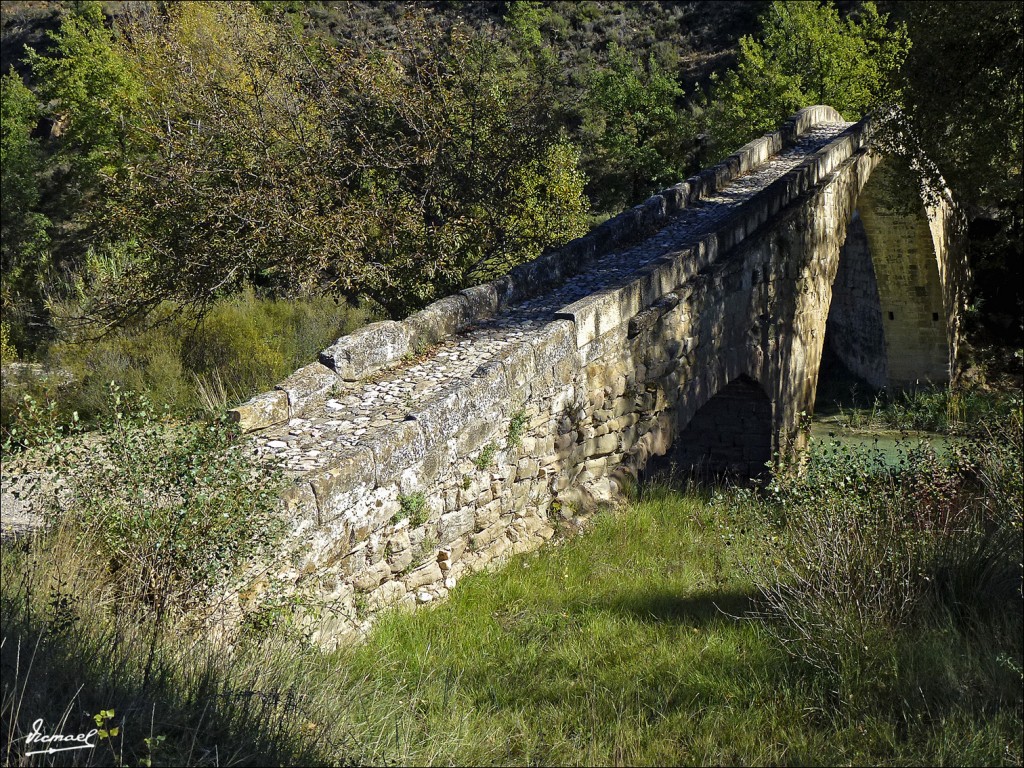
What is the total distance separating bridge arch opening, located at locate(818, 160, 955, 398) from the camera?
15.0m

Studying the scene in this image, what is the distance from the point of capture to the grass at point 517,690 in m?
3.09

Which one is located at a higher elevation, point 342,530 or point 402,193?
point 402,193

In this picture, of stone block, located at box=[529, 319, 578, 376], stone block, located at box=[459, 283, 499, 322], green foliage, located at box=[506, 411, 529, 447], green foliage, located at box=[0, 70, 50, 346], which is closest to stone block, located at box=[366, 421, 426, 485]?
green foliage, located at box=[506, 411, 529, 447]

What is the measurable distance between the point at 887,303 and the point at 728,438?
7.80m

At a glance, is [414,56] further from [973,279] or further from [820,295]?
[973,279]

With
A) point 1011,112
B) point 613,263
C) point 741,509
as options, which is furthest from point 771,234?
point 741,509

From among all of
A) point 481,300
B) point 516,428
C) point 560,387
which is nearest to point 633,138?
point 481,300

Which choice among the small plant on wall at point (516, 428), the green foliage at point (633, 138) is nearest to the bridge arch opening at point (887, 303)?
the small plant on wall at point (516, 428)

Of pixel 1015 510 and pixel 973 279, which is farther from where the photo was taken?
pixel 973 279

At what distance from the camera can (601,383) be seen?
23.4 ft

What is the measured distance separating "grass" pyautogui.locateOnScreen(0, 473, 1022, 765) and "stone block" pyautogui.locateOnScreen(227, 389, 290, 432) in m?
1.37

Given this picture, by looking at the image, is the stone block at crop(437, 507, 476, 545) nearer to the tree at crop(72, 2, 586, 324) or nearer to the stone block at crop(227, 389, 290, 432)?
the stone block at crop(227, 389, 290, 432)

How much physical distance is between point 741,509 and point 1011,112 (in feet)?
21.4

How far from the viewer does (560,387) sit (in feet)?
21.7
